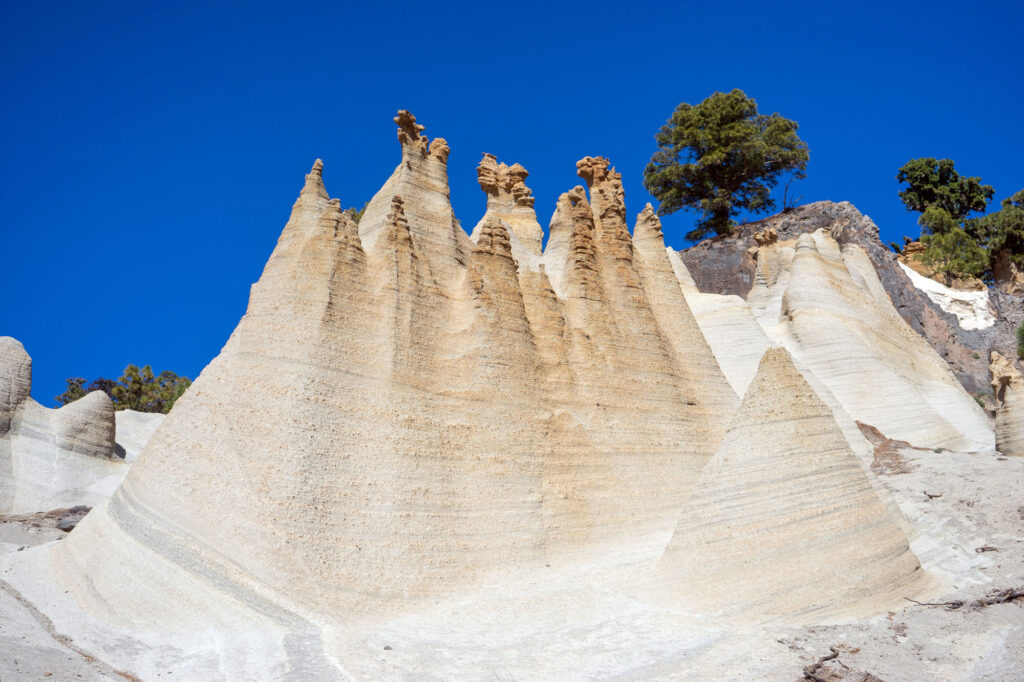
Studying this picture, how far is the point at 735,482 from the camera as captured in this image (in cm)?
973

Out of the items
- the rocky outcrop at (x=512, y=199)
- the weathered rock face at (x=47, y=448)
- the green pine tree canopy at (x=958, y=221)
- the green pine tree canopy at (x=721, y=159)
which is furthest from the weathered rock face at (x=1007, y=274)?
the weathered rock face at (x=47, y=448)

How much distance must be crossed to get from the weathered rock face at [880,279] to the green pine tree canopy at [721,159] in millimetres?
2717

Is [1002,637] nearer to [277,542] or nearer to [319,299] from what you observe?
[277,542]

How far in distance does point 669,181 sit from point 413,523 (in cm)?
3490

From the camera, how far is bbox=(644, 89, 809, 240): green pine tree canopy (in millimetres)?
39344

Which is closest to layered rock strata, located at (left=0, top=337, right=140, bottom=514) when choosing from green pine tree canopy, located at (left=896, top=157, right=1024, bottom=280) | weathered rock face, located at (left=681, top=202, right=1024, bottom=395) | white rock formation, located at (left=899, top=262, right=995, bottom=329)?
weathered rock face, located at (left=681, top=202, right=1024, bottom=395)

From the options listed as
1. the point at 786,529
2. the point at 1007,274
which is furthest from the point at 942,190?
the point at 786,529

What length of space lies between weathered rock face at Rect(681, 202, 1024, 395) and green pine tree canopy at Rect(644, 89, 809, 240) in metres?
2.72

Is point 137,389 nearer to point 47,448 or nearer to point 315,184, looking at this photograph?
point 47,448

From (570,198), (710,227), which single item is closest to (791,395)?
(570,198)

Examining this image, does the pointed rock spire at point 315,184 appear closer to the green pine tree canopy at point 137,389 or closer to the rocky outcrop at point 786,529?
the rocky outcrop at point 786,529

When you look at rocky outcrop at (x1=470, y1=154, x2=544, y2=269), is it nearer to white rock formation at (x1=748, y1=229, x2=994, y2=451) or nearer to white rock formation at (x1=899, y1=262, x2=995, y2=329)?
white rock formation at (x1=748, y1=229, x2=994, y2=451)

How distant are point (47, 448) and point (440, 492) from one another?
1309 cm

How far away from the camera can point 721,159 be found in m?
39.5
